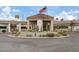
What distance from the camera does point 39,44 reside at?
6.84m

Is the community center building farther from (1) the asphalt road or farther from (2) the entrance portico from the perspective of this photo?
(1) the asphalt road

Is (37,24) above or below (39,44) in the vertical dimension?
above

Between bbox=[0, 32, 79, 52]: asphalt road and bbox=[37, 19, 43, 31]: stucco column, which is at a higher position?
bbox=[37, 19, 43, 31]: stucco column

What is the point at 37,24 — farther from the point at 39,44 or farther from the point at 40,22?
the point at 39,44

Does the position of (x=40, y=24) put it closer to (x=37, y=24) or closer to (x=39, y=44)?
(x=37, y=24)

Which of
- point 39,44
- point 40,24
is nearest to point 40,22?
point 40,24

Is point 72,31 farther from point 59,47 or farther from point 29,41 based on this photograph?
point 29,41

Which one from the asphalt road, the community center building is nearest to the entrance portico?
the community center building

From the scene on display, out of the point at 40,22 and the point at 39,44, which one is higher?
the point at 40,22

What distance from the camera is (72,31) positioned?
22.6 feet

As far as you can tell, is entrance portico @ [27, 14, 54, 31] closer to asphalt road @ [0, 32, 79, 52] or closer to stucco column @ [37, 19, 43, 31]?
stucco column @ [37, 19, 43, 31]

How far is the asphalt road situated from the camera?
6.79 metres

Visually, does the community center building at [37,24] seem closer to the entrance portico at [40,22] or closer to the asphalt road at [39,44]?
the entrance portico at [40,22]

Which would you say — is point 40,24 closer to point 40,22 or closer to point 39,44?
point 40,22
